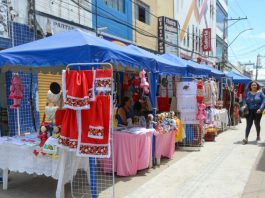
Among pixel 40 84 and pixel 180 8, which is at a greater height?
pixel 180 8

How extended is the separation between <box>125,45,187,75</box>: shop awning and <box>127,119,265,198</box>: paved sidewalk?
2.13 m

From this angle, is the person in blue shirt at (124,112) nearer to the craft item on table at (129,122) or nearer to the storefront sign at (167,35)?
the craft item on table at (129,122)

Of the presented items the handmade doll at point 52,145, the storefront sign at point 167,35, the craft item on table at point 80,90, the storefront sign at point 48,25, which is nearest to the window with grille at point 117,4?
the storefront sign at point 48,25

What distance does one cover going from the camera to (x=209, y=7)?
38.8 m

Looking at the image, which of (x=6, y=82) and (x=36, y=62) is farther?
(x=6, y=82)

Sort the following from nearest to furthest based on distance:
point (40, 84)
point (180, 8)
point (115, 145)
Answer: point (115, 145)
point (40, 84)
point (180, 8)

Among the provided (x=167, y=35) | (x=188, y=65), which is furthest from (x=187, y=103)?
(x=167, y=35)

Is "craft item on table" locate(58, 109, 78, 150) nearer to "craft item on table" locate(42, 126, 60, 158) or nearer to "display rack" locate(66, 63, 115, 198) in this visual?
"display rack" locate(66, 63, 115, 198)

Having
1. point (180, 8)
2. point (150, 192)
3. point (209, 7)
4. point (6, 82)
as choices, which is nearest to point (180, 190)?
point (150, 192)

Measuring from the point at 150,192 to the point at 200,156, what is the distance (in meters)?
3.51

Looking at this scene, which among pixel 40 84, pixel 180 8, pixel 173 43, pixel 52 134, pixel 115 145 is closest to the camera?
pixel 52 134

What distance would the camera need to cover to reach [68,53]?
6078 millimetres

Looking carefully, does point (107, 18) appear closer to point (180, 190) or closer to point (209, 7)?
point (180, 190)

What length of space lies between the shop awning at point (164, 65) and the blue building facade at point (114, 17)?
597 cm
